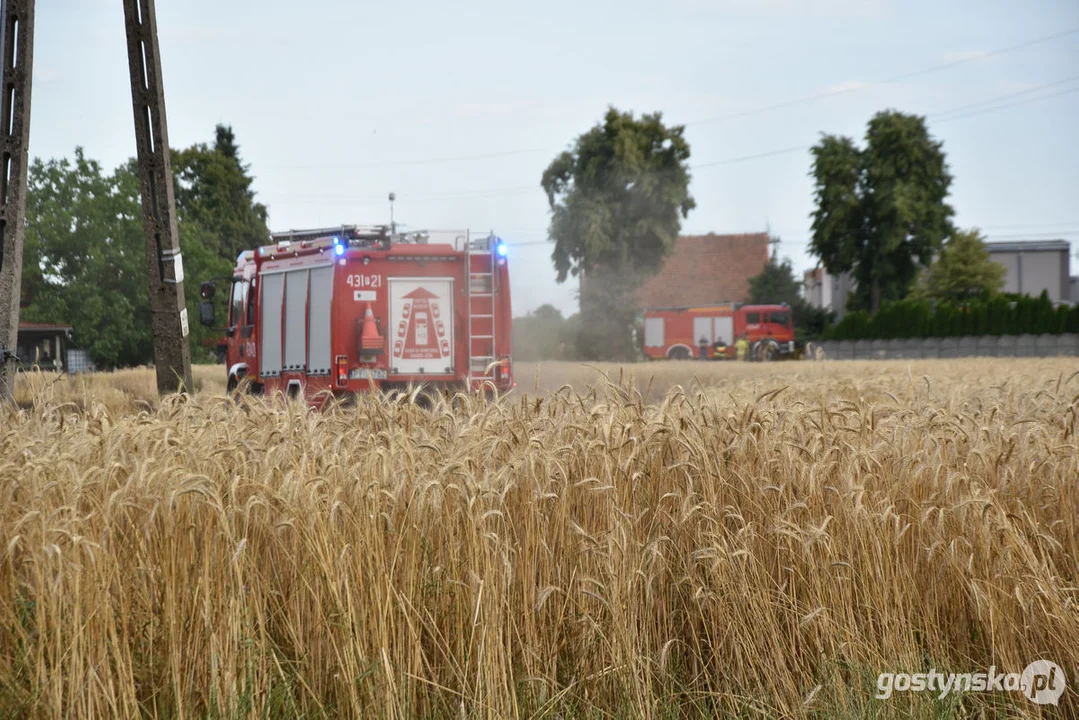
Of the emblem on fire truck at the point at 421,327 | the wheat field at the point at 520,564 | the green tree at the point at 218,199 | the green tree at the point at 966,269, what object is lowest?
the wheat field at the point at 520,564

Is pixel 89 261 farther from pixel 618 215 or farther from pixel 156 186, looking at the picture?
pixel 156 186

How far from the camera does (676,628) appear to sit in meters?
4.66

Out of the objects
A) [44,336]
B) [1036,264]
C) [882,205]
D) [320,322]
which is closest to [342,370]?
[320,322]

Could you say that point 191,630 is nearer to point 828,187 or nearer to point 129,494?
point 129,494

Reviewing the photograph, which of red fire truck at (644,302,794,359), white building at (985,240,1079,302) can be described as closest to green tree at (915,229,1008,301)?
red fire truck at (644,302,794,359)

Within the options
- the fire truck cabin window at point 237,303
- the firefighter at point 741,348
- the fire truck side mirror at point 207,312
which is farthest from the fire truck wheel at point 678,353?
the fire truck side mirror at point 207,312

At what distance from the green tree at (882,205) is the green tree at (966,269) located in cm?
109

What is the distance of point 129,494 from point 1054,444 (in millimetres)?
4204

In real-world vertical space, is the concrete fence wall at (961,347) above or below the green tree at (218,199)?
below

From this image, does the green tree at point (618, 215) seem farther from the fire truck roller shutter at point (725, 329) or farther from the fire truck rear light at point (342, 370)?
the fire truck rear light at point (342, 370)


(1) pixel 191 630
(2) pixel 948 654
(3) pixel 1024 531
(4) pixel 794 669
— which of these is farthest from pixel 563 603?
(3) pixel 1024 531

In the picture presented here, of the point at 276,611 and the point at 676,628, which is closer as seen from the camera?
the point at 276,611

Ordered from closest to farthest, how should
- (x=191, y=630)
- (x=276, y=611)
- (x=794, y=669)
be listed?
(x=191, y=630) → (x=276, y=611) → (x=794, y=669)

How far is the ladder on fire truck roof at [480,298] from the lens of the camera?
53.0 ft
